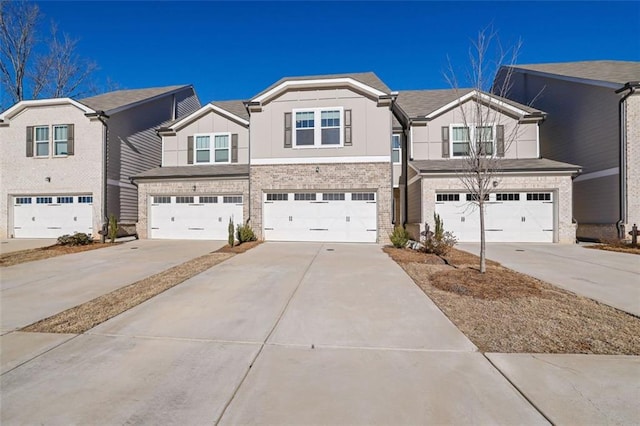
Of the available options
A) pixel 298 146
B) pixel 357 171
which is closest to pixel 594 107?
pixel 357 171

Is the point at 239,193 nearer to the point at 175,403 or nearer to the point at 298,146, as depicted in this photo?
A: the point at 298,146

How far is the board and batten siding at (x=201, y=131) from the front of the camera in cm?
1622

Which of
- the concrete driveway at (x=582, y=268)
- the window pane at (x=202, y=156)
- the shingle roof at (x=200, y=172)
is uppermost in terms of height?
the window pane at (x=202, y=156)

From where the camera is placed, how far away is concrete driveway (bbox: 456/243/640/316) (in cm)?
564

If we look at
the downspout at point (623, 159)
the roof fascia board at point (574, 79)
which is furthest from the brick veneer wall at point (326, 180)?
the roof fascia board at point (574, 79)

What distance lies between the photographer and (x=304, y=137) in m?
13.7

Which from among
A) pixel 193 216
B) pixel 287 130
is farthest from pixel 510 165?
pixel 193 216

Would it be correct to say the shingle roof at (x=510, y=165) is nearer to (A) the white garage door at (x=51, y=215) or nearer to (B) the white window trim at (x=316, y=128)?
(B) the white window trim at (x=316, y=128)

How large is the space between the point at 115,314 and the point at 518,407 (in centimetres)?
523

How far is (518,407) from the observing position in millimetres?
2506

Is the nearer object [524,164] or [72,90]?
[524,164]

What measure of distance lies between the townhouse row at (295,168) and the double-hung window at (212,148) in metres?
0.05

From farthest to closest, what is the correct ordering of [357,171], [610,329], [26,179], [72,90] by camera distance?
[72,90], [26,179], [357,171], [610,329]

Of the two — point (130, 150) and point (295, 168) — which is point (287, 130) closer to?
Answer: point (295, 168)
